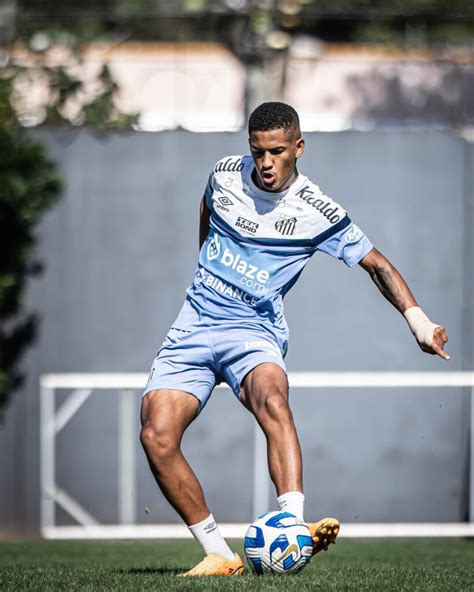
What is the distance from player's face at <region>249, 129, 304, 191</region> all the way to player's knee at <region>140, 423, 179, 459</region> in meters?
1.33

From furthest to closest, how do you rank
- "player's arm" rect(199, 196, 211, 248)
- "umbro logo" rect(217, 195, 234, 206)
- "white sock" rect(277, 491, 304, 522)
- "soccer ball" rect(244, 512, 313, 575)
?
1. "player's arm" rect(199, 196, 211, 248)
2. "umbro logo" rect(217, 195, 234, 206)
3. "white sock" rect(277, 491, 304, 522)
4. "soccer ball" rect(244, 512, 313, 575)

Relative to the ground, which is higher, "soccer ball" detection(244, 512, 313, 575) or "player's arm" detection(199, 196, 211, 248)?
"player's arm" detection(199, 196, 211, 248)

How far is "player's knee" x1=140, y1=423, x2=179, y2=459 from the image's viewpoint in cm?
616

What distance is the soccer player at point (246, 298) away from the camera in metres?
6.21

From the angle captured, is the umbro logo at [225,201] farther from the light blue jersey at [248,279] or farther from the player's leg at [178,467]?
the player's leg at [178,467]

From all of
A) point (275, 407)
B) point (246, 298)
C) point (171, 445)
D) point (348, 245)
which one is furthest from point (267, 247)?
point (171, 445)

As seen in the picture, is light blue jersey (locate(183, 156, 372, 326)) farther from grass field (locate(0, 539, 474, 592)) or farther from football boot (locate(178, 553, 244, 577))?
grass field (locate(0, 539, 474, 592))

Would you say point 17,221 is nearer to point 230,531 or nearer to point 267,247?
point 230,531

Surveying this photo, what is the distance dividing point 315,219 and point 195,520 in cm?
163

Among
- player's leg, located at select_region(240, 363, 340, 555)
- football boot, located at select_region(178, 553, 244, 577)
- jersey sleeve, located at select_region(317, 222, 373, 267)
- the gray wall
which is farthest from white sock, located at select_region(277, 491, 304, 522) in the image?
the gray wall

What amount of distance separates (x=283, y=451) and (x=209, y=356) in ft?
2.24

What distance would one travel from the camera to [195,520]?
6.29 metres

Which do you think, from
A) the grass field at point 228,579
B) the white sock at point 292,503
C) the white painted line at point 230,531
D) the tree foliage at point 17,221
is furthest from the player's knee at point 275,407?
the tree foliage at point 17,221

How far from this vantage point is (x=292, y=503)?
233 inches
